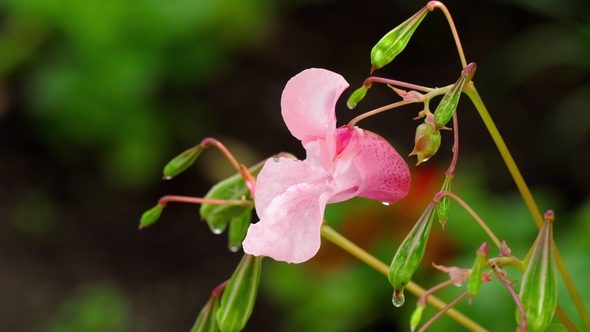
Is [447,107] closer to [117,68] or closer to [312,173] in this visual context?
[312,173]

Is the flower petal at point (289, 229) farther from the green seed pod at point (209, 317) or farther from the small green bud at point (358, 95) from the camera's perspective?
the green seed pod at point (209, 317)

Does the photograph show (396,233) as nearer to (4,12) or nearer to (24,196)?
(24,196)

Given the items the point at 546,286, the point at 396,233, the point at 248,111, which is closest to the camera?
the point at 546,286

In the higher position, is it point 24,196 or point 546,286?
point 546,286

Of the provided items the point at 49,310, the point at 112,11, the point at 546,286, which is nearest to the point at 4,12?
the point at 112,11

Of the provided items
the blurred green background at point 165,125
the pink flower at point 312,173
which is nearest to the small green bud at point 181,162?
the pink flower at point 312,173

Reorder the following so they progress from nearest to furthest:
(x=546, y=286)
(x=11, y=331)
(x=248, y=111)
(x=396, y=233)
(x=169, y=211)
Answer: (x=546, y=286) < (x=396, y=233) < (x=11, y=331) < (x=169, y=211) < (x=248, y=111)

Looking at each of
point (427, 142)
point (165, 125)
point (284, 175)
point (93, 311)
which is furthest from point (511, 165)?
point (165, 125)
